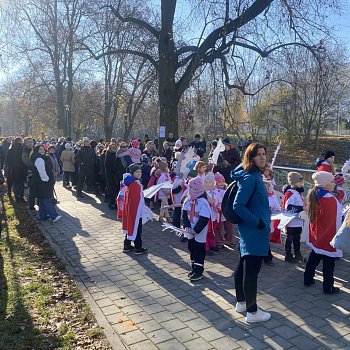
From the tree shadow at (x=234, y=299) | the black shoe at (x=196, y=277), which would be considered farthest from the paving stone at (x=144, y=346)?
the black shoe at (x=196, y=277)

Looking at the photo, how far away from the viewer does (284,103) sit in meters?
30.9

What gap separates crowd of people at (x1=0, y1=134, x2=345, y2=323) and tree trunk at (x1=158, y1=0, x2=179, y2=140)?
34.5 inches

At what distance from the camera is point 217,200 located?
293 inches

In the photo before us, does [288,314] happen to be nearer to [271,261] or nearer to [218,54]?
[271,261]

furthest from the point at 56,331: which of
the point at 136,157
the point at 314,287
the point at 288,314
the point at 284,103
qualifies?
the point at 284,103

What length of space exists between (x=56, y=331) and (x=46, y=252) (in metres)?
3.14

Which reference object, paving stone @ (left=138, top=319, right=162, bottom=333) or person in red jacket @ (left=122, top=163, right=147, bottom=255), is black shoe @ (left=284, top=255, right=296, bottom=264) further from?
paving stone @ (left=138, top=319, right=162, bottom=333)

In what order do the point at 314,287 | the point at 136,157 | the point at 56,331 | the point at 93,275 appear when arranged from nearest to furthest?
the point at 56,331, the point at 314,287, the point at 93,275, the point at 136,157

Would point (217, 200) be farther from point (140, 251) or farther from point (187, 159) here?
point (187, 159)

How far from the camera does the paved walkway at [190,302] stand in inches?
167

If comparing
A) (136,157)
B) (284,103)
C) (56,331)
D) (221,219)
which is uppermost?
(284,103)

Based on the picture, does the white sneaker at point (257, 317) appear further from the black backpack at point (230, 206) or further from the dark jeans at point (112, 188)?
the dark jeans at point (112, 188)

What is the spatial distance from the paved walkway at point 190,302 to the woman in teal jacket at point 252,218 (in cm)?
36

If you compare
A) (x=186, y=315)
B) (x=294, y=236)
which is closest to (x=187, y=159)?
(x=294, y=236)
